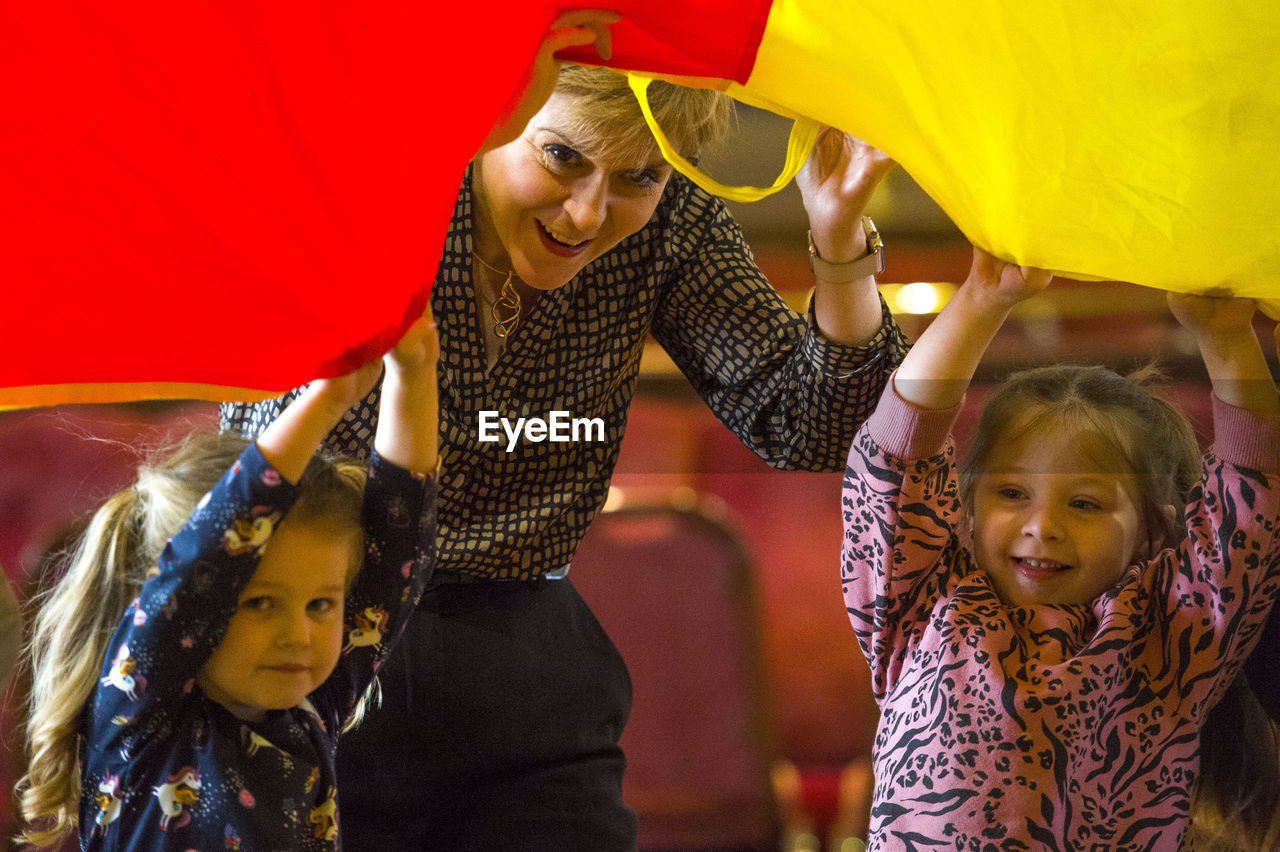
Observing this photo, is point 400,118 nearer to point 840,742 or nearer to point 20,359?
point 20,359

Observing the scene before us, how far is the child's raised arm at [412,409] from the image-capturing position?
0.65m

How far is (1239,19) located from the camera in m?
0.62

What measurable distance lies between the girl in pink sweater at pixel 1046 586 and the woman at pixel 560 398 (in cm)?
6

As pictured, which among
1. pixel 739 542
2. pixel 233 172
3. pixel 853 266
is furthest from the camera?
pixel 739 542

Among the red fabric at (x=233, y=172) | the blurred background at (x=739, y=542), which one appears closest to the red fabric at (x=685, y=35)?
the red fabric at (x=233, y=172)

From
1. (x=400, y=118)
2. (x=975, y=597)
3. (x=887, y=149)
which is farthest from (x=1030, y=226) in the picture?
(x=400, y=118)

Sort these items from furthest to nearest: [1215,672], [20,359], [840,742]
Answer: [840,742] → [1215,672] → [20,359]

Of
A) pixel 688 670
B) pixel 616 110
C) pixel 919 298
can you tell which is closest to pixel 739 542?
pixel 688 670

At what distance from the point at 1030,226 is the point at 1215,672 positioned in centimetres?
26

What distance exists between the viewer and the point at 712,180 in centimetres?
69

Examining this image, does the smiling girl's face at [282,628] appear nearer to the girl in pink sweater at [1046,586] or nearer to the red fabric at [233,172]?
the red fabric at [233,172]

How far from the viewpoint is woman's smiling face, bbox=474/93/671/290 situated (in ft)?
2.26
